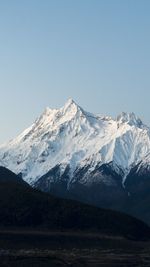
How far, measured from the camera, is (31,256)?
19475cm

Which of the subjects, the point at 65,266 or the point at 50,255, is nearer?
the point at 65,266

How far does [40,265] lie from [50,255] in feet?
61.4

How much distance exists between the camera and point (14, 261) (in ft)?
602

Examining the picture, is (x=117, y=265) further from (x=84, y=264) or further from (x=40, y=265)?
(x=40, y=265)

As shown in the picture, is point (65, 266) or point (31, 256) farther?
point (31, 256)

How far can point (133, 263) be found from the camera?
190875 millimetres

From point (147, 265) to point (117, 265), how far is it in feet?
25.5

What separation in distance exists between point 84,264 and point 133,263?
13387 mm

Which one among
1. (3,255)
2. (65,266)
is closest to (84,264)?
(65,266)

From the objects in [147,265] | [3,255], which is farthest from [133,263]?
[3,255]

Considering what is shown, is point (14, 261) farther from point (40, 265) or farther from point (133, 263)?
point (133, 263)

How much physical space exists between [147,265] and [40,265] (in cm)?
2819

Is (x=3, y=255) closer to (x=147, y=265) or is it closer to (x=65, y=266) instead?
(x=65, y=266)

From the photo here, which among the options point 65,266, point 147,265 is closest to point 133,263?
point 147,265
